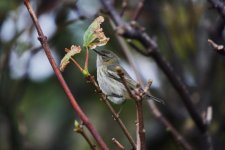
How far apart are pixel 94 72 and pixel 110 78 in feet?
6.44

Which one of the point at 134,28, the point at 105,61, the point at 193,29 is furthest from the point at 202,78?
the point at 134,28

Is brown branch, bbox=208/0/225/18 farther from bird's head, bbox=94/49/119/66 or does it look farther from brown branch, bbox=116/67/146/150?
bird's head, bbox=94/49/119/66

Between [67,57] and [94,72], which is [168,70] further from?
[94,72]

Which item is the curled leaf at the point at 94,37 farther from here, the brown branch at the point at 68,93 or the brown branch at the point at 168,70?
the brown branch at the point at 168,70

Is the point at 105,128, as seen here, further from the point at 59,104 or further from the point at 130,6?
the point at 130,6

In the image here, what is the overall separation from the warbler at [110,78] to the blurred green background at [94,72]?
13cm

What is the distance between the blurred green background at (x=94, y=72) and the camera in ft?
12.7

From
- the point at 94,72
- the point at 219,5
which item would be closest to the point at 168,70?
the point at 219,5

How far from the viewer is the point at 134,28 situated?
2.05 metres

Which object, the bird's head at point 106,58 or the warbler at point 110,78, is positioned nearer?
the warbler at point 110,78

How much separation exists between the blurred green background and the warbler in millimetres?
135

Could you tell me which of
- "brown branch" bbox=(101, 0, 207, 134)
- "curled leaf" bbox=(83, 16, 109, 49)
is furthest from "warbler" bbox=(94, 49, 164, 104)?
"curled leaf" bbox=(83, 16, 109, 49)

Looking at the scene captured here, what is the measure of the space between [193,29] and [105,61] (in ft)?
4.26

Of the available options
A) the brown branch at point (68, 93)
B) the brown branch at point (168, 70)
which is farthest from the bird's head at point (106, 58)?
the brown branch at point (68, 93)
